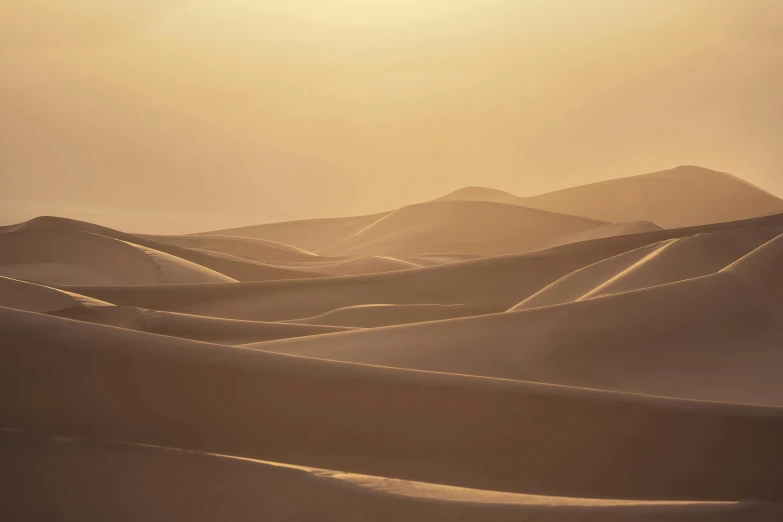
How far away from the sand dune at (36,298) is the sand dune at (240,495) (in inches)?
46.8

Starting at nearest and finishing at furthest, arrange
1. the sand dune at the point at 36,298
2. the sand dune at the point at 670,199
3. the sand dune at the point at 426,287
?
1. the sand dune at the point at 36,298
2. the sand dune at the point at 426,287
3. the sand dune at the point at 670,199

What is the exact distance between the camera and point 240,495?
1.18 metres

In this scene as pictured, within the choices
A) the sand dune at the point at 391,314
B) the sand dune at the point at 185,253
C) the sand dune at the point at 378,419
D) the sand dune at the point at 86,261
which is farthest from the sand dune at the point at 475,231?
the sand dune at the point at 378,419

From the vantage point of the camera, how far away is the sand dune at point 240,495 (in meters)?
1.15

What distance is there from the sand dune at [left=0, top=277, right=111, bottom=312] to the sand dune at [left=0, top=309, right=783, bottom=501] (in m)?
1.09

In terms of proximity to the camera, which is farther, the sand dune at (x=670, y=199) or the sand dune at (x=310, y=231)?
the sand dune at (x=310, y=231)

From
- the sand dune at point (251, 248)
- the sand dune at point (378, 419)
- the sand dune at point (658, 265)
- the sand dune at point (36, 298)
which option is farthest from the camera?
the sand dune at point (251, 248)

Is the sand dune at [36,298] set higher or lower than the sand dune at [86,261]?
lower

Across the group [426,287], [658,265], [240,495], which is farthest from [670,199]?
[240,495]

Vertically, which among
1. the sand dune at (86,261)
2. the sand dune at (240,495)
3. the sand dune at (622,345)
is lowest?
the sand dune at (240,495)

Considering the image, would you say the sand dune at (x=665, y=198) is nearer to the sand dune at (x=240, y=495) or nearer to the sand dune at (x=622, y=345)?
the sand dune at (x=622, y=345)

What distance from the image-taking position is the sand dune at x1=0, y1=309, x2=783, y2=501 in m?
1.29

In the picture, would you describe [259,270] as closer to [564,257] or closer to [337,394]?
[564,257]

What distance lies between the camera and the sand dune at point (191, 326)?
7.41 feet
